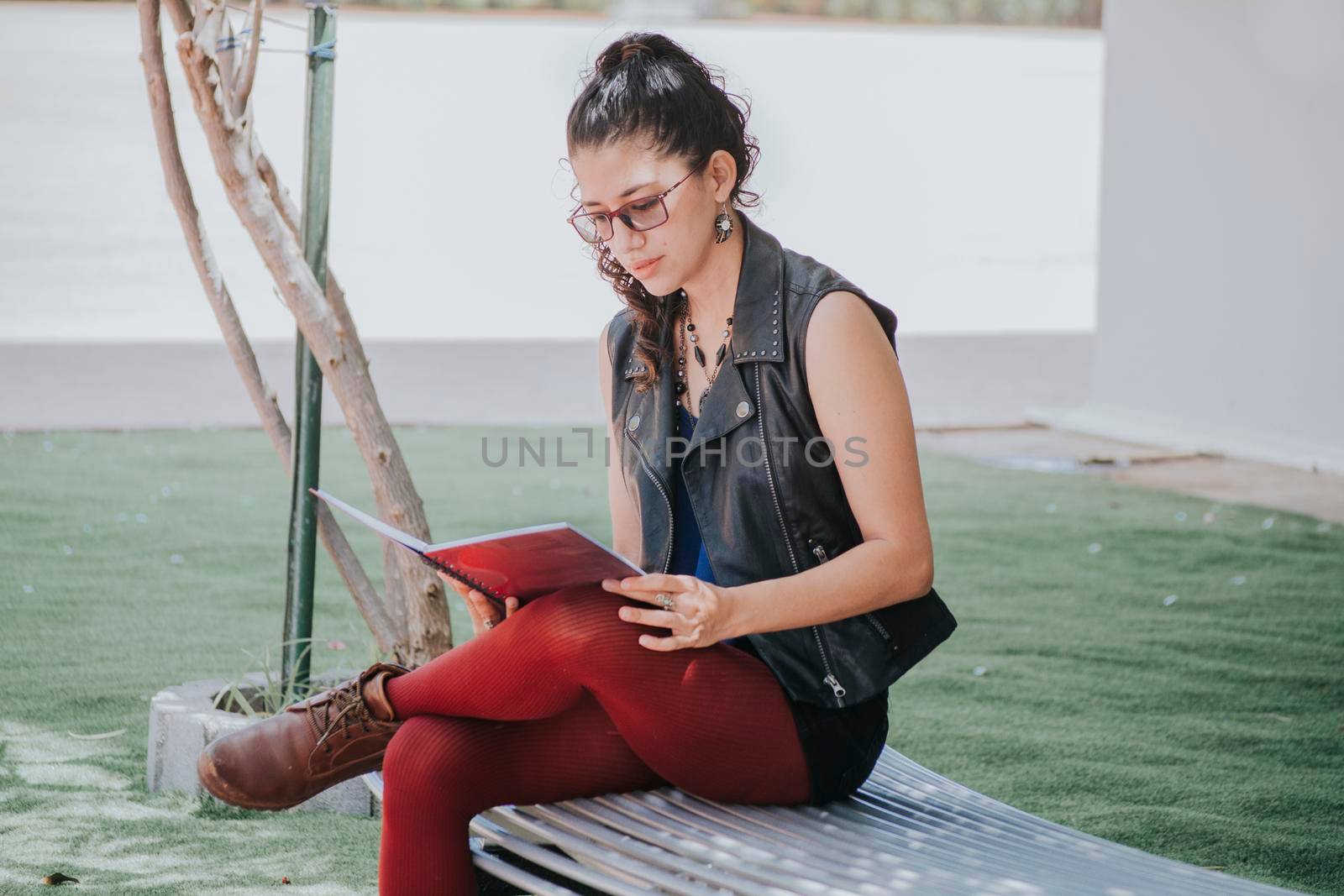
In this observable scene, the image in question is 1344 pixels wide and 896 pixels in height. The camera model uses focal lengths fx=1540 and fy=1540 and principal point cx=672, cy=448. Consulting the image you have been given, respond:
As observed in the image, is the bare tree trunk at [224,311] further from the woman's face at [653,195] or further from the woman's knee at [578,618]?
the woman's knee at [578,618]

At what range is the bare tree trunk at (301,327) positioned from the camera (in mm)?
3018

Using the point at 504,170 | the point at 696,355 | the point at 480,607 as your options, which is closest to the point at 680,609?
the point at 480,607

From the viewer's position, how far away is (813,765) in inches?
83.6

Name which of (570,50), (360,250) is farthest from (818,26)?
(360,250)

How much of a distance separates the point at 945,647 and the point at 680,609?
2.63 meters

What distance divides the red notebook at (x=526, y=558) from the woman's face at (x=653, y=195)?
469 mm

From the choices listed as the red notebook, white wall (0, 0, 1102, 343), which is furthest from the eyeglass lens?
white wall (0, 0, 1102, 343)

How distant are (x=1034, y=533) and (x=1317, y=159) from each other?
2.82m

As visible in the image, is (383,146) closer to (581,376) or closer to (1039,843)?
(581,376)

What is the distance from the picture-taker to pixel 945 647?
4.48 metres

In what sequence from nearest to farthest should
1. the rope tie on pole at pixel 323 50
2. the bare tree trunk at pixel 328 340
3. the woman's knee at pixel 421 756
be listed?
the woman's knee at pixel 421 756
the bare tree trunk at pixel 328 340
the rope tie on pole at pixel 323 50

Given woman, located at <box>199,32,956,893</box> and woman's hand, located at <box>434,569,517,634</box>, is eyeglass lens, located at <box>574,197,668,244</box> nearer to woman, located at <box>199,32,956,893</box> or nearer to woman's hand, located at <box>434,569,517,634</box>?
woman, located at <box>199,32,956,893</box>

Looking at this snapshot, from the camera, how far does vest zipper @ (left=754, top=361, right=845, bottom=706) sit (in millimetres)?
2105

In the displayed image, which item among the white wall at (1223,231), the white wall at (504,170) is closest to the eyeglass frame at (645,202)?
the white wall at (1223,231)
